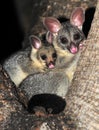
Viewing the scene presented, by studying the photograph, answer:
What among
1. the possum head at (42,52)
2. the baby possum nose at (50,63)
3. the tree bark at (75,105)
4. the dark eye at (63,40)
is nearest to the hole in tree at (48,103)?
the tree bark at (75,105)

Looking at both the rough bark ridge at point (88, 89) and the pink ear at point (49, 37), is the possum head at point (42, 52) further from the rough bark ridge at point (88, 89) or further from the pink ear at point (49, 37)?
the rough bark ridge at point (88, 89)

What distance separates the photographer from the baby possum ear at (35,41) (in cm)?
697

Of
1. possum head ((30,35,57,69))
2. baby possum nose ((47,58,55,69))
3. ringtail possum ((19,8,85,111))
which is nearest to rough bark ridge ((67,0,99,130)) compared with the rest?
ringtail possum ((19,8,85,111))

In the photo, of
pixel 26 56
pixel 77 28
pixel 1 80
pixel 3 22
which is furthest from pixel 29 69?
pixel 3 22

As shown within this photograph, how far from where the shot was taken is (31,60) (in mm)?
7230

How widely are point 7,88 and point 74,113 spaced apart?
0.73 m

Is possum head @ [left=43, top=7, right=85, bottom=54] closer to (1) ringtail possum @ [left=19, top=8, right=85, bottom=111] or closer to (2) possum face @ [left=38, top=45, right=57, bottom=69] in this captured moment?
(1) ringtail possum @ [left=19, top=8, right=85, bottom=111]

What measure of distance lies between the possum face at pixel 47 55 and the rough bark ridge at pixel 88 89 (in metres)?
1.58

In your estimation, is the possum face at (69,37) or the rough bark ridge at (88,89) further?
the possum face at (69,37)

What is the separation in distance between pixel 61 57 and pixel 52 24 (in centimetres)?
55

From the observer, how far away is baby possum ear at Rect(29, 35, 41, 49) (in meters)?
6.97

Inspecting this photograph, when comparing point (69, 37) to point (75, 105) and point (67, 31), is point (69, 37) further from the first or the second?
point (75, 105)

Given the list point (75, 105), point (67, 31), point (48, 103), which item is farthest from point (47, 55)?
point (75, 105)

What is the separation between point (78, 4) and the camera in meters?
7.03
